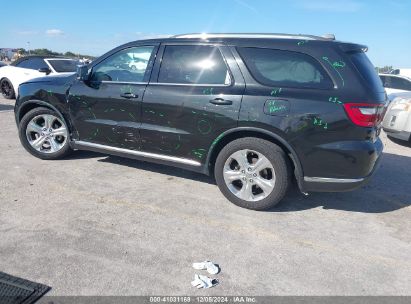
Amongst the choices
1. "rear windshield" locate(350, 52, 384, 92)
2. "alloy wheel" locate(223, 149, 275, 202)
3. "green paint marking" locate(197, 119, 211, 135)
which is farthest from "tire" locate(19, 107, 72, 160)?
"rear windshield" locate(350, 52, 384, 92)

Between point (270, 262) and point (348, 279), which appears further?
point (270, 262)

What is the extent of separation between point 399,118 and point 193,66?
5136mm

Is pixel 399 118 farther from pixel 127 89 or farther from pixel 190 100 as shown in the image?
pixel 127 89

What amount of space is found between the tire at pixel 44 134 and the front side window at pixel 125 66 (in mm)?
941

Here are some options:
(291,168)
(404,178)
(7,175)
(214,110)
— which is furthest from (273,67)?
(7,175)

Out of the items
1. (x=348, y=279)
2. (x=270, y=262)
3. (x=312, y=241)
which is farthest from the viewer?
(x=312, y=241)

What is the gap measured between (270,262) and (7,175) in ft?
11.7

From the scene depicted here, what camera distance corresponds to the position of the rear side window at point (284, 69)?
11.9 ft

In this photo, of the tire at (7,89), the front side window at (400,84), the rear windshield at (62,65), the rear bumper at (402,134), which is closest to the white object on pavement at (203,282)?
the rear bumper at (402,134)

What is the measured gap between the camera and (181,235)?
11.1ft

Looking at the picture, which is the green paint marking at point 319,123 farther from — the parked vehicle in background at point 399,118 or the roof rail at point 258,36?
the parked vehicle in background at point 399,118

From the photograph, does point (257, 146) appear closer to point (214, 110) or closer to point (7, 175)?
point (214, 110)

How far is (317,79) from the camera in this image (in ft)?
11.8

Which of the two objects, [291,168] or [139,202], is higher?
[291,168]
